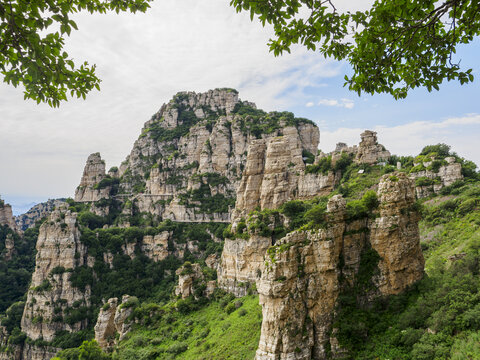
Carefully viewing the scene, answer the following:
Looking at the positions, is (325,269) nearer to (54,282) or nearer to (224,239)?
(224,239)

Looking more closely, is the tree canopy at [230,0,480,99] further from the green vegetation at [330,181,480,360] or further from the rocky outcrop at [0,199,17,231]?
the rocky outcrop at [0,199,17,231]

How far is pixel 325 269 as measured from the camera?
571 inches

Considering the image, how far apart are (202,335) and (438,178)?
30.9 metres

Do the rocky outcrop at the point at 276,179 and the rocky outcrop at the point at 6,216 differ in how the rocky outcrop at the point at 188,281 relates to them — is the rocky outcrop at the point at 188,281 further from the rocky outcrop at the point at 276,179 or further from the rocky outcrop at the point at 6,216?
the rocky outcrop at the point at 6,216

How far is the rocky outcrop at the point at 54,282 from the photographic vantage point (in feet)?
127

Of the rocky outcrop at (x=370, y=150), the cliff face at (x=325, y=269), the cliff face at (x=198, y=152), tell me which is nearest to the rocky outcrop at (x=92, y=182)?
the cliff face at (x=198, y=152)

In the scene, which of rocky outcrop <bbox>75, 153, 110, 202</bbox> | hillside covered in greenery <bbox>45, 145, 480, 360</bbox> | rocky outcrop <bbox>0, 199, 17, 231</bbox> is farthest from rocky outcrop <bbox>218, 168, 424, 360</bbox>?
rocky outcrop <bbox>75, 153, 110, 202</bbox>

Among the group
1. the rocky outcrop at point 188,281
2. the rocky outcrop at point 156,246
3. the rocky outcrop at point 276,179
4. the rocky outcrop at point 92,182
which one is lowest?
the rocky outcrop at point 188,281

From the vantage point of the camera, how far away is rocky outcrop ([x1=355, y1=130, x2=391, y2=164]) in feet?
120

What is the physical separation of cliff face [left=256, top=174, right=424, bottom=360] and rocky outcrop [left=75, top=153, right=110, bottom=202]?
72822 mm

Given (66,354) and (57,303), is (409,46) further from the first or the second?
(57,303)

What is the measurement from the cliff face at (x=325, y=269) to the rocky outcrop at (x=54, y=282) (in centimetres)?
3908

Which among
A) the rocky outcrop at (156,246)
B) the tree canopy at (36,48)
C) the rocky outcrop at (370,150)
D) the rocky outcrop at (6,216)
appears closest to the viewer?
the tree canopy at (36,48)

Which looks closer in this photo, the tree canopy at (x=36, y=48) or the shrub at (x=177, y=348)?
the tree canopy at (x=36, y=48)
